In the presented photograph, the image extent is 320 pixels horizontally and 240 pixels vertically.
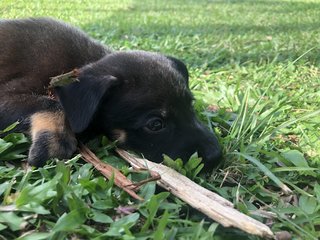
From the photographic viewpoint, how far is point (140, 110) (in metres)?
3.24

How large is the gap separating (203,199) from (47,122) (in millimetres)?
1200

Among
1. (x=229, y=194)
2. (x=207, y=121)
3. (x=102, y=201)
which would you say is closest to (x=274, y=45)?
(x=207, y=121)

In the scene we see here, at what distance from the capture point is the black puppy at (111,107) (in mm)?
3129

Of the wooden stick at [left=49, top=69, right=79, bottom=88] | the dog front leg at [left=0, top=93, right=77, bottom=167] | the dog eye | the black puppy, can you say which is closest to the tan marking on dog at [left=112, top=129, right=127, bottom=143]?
the black puppy

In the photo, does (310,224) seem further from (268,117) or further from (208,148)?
(268,117)

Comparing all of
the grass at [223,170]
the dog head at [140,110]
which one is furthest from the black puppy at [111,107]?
the grass at [223,170]

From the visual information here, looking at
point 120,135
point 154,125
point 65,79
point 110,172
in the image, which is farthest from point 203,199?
point 65,79

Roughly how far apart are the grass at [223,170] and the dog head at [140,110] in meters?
0.17

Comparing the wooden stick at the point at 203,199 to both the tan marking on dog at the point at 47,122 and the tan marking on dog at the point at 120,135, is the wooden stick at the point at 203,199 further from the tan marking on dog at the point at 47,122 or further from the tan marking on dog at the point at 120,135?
the tan marking on dog at the point at 47,122

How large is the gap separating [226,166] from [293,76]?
2.61 meters

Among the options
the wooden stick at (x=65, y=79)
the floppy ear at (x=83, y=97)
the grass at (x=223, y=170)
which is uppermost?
the wooden stick at (x=65, y=79)

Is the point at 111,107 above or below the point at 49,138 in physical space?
above

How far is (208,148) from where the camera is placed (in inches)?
124

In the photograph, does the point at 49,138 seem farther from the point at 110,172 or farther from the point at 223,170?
the point at 223,170
